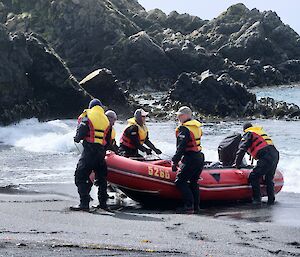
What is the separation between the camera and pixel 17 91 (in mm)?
23672

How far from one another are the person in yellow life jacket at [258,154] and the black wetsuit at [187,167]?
1.19m

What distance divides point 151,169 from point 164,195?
465 mm

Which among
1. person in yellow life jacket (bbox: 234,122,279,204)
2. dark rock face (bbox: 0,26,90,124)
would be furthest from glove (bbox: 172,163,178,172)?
dark rock face (bbox: 0,26,90,124)

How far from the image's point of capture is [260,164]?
9438 millimetres

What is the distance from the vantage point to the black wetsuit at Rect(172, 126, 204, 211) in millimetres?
8422

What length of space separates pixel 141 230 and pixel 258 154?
3.57m

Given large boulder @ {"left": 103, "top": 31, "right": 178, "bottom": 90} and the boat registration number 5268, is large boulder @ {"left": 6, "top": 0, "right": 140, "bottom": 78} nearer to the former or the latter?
large boulder @ {"left": 103, "top": 31, "right": 178, "bottom": 90}

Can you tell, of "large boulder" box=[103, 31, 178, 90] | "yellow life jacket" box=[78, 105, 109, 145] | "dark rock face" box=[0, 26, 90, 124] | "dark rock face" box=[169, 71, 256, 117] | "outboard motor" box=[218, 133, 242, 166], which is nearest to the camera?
"yellow life jacket" box=[78, 105, 109, 145]

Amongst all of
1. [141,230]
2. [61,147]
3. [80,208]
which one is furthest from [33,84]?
[141,230]

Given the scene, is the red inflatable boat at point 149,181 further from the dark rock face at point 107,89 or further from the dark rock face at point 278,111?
the dark rock face at point 278,111

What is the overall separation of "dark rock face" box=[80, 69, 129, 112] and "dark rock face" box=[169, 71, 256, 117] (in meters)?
4.73

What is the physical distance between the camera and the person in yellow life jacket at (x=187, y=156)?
27.7 feet

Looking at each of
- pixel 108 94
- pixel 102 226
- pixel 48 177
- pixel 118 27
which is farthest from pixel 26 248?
pixel 118 27

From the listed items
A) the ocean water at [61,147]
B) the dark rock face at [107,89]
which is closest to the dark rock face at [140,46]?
the dark rock face at [107,89]
